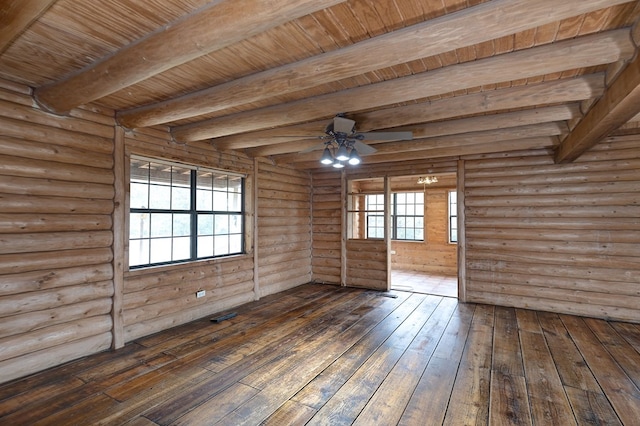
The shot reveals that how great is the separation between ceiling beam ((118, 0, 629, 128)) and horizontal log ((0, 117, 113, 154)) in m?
1.20

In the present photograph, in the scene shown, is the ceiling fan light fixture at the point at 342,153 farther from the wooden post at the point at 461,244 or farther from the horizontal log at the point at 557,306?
the horizontal log at the point at 557,306

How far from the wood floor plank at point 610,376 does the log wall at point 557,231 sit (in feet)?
2.75

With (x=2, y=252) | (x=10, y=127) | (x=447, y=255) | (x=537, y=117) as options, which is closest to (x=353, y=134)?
(x=537, y=117)

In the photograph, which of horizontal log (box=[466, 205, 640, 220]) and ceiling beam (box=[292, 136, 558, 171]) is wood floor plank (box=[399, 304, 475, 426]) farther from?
ceiling beam (box=[292, 136, 558, 171])

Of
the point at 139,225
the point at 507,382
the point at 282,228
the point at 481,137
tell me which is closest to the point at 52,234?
the point at 139,225

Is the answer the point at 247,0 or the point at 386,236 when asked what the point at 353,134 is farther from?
the point at 386,236

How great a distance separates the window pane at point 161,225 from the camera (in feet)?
13.9

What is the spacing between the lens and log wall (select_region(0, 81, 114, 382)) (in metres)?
2.91

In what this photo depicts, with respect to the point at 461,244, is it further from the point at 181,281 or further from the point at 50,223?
the point at 50,223

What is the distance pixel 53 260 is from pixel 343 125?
3.32m

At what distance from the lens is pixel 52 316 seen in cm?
315

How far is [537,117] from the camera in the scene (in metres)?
3.53

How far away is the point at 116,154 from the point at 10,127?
0.93 m

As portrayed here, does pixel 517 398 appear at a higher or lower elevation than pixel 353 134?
lower
